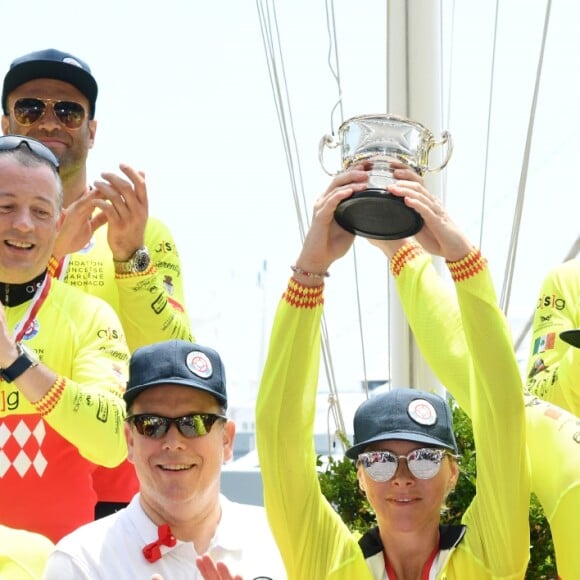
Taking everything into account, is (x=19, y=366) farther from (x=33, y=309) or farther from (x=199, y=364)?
(x=199, y=364)

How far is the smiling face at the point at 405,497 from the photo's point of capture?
3.36 metres

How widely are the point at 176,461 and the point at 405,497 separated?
2.01 feet

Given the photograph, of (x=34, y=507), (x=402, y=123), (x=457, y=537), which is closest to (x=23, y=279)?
(x=34, y=507)

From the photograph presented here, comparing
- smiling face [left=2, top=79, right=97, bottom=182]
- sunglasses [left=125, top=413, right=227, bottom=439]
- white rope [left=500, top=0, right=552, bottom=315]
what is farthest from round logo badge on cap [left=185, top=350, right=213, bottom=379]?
white rope [left=500, top=0, right=552, bottom=315]

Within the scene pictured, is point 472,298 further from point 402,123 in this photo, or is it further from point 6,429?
point 6,429

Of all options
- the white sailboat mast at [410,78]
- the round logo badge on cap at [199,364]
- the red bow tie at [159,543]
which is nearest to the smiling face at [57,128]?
the round logo badge on cap at [199,364]

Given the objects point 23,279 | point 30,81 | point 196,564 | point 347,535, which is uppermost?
point 30,81

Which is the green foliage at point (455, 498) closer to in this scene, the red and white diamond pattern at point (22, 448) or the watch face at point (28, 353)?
the red and white diamond pattern at point (22, 448)

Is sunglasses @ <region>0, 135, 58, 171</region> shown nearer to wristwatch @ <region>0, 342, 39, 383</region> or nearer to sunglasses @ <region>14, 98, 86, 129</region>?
sunglasses @ <region>14, 98, 86, 129</region>

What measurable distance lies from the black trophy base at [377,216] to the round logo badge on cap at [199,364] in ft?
1.54

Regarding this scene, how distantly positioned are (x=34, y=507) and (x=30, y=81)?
138 centimetres

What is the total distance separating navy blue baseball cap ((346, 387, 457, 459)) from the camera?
341 cm

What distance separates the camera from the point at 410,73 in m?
6.28

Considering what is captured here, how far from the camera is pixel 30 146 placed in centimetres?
387
